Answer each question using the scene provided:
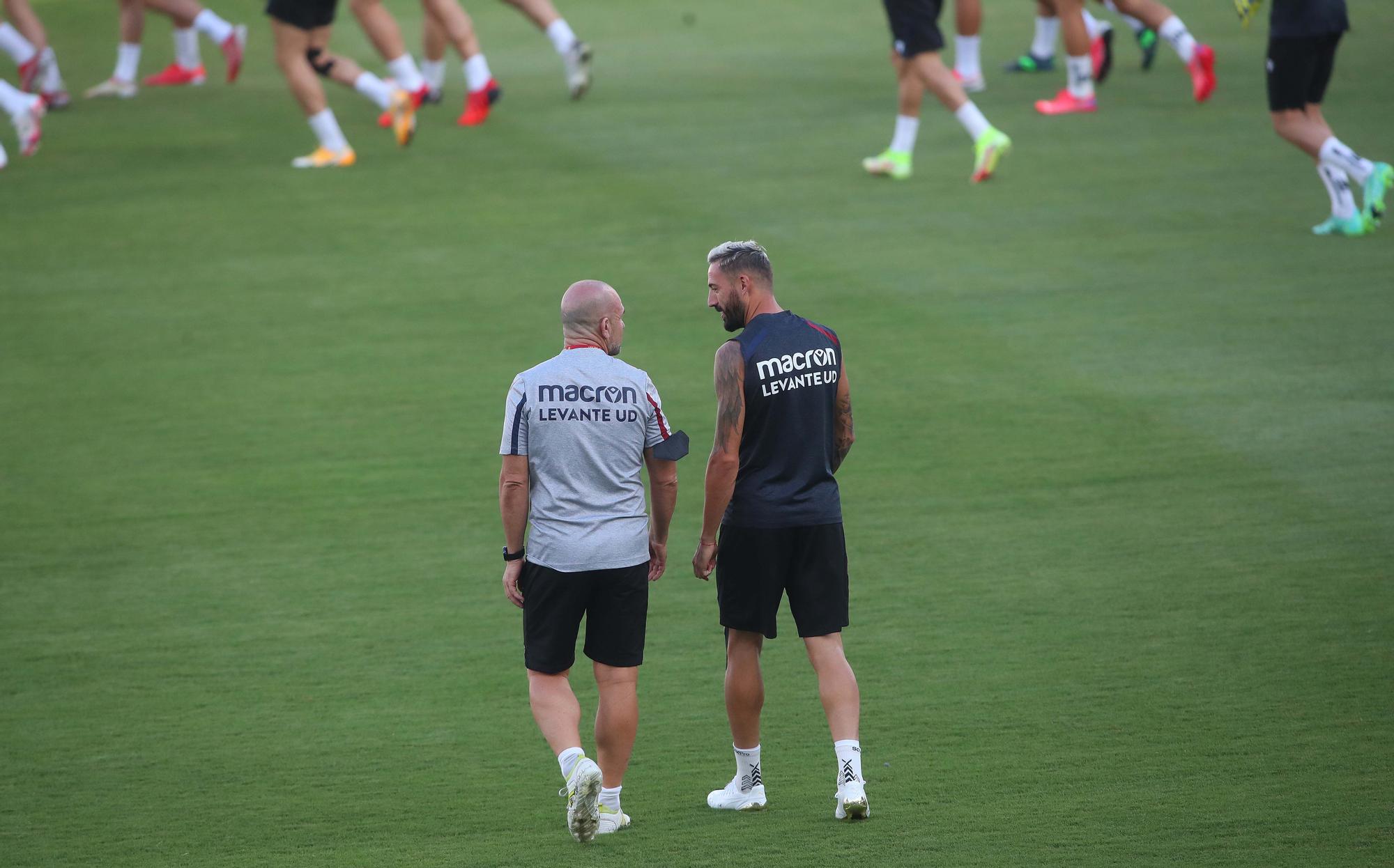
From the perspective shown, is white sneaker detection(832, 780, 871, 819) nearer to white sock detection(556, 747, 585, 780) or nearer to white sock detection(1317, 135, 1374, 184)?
white sock detection(556, 747, 585, 780)

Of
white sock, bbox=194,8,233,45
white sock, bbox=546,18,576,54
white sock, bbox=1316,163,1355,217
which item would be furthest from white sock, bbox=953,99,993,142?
white sock, bbox=194,8,233,45

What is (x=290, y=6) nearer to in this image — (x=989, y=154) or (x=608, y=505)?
(x=989, y=154)

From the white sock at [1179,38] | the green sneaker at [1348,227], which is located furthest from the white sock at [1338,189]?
the white sock at [1179,38]

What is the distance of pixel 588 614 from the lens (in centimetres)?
414

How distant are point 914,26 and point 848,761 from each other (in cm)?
761

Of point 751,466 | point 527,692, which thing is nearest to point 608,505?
point 751,466

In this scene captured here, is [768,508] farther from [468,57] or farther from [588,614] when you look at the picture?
[468,57]

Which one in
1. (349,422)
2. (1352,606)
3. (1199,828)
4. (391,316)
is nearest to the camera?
(1199,828)

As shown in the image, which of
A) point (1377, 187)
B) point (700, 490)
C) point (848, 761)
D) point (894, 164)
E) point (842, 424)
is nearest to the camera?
point (848, 761)

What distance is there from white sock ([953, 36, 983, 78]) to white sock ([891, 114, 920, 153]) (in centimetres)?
246

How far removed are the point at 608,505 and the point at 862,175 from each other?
7606 mm

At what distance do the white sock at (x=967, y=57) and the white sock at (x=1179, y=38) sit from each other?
1903 mm

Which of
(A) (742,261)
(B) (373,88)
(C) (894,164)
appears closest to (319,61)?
(B) (373,88)

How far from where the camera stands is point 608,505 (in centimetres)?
401
